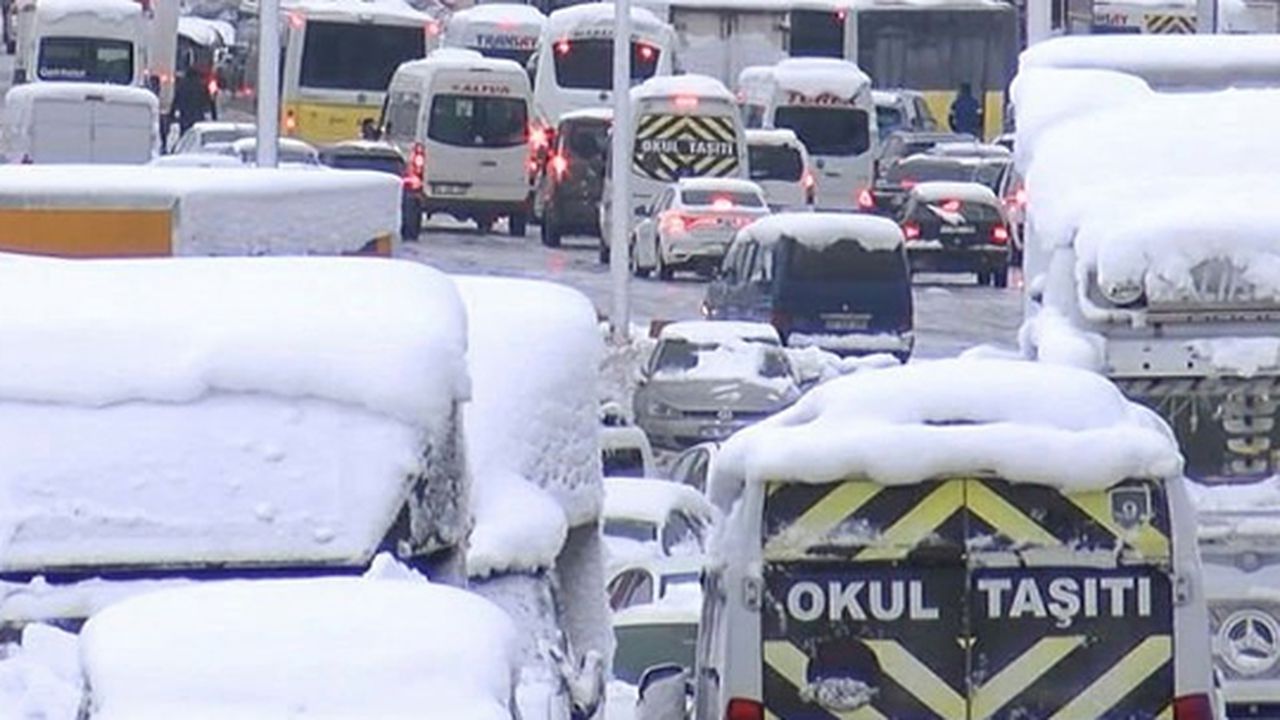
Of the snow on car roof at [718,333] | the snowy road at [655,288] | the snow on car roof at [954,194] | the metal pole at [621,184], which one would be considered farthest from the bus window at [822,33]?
the snow on car roof at [718,333]

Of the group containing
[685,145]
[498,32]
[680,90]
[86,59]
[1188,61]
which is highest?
[1188,61]

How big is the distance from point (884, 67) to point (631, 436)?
142 feet

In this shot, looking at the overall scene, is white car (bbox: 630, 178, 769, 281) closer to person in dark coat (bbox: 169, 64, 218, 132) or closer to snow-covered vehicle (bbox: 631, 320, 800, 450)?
snow-covered vehicle (bbox: 631, 320, 800, 450)

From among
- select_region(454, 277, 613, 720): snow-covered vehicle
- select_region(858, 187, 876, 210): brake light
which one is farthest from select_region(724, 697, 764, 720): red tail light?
select_region(858, 187, 876, 210): brake light

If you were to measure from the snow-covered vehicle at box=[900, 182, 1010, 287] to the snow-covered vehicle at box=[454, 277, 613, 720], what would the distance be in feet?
109

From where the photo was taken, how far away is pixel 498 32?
67.3m

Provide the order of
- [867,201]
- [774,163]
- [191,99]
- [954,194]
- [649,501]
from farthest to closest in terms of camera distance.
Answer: [191,99]
[867,201]
[774,163]
[954,194]
[649,501]

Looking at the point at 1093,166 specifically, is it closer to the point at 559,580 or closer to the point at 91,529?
the point at 559,580

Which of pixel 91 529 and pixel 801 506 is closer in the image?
pixel 91 529

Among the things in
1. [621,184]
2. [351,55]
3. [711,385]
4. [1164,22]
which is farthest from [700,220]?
[1164,22]

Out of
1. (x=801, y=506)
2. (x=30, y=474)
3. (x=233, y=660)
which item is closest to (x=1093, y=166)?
(x=801, y=506)

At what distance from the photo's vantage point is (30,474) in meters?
8.54

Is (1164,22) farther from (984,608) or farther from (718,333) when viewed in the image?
(984,608)

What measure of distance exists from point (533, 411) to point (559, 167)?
38.6 metres
